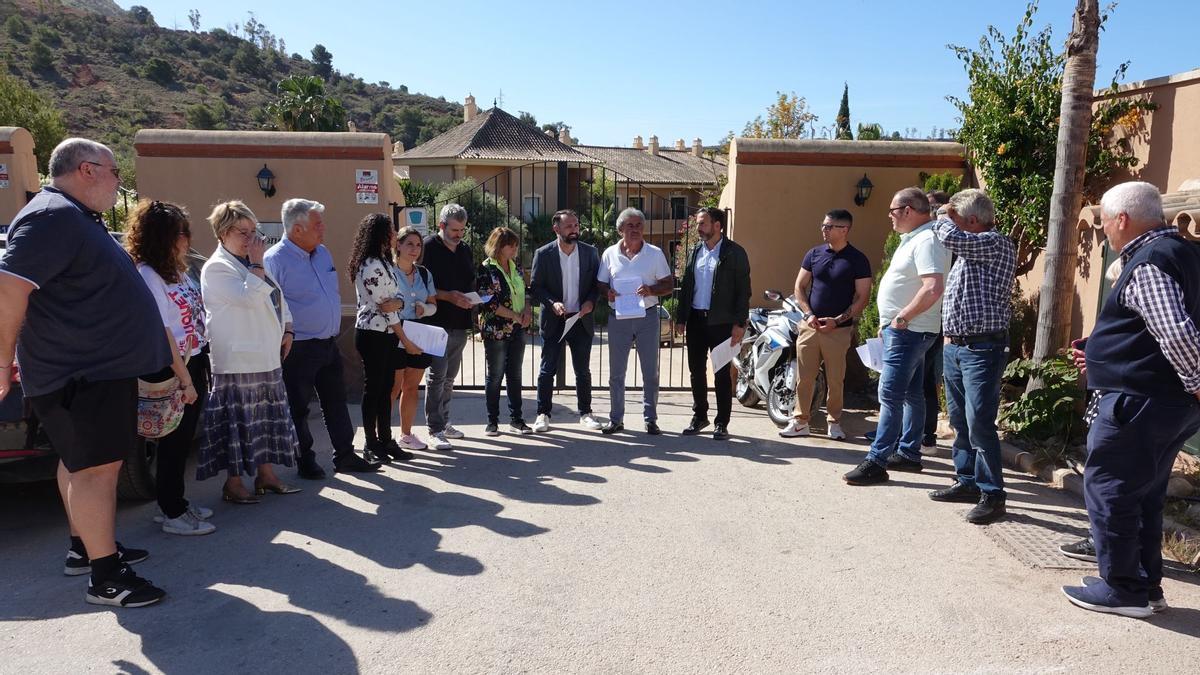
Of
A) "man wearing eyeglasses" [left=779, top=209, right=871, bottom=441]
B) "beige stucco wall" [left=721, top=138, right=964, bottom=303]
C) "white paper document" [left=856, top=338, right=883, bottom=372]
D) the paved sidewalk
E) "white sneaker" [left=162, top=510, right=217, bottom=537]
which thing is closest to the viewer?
the paved sidewalk

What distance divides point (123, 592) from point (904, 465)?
4.89 metres

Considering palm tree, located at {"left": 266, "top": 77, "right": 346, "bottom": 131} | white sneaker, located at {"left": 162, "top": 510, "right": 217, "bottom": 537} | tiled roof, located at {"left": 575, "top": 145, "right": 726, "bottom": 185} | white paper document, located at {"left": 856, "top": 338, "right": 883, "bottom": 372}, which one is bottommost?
white sneaker, located at {"left": 162, "top": 510, "right": 217, "bottom": 537}

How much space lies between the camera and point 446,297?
6.28 meters

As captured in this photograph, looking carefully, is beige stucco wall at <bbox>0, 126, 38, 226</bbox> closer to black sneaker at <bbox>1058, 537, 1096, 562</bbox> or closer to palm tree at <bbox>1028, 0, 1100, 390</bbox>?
black sneaker at <bbox>1058, 537, 1096, 562</bbox>

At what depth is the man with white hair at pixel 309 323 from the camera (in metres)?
5.22

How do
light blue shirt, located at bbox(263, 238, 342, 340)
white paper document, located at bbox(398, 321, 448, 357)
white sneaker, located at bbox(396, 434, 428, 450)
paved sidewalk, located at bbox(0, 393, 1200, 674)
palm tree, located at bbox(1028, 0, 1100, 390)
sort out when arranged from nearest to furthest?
paved sidewalk, located at bbox(0, 393, 1200, 674)
light blue shirt, located at bbox(263, 238, 342, 340)
white paper document, located at bbox(398, 321, 448, 357)
palm tree, located at bbox(1028, 0, 1100, 390)
white sneaker, located at bbox(396, 434, 428, 450)

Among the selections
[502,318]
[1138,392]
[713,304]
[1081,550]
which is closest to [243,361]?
[502,318]

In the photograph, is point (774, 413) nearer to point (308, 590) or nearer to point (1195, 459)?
point (1195, 459)

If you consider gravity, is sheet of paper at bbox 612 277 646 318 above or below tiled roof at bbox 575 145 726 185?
below

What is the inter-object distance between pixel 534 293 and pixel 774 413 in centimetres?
239

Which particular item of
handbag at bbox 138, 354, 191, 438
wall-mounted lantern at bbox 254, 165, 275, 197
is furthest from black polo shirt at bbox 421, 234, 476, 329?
wall-mounted lantern at bbox 254, 165, 275, 197

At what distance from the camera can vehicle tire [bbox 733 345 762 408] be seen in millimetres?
7715

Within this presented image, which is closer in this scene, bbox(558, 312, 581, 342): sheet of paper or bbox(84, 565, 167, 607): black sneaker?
bbox(84, 565, 167, 607): black sneaker

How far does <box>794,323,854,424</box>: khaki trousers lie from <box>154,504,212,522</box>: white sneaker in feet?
14.8
